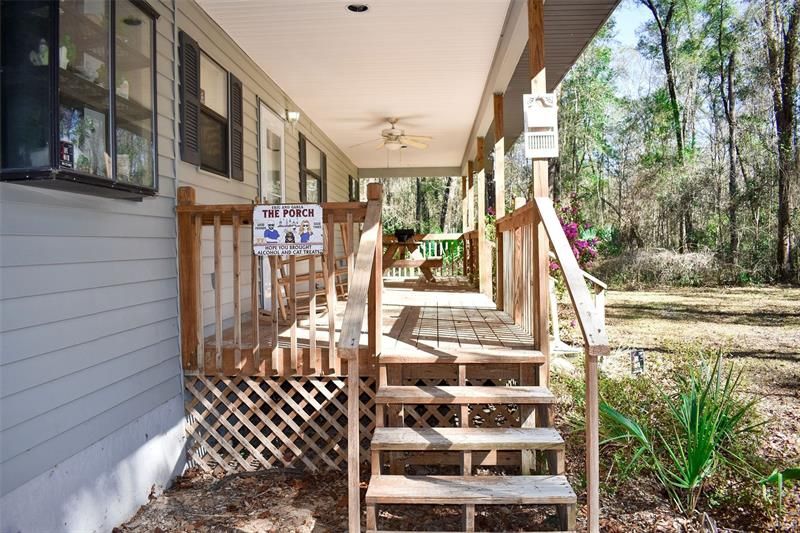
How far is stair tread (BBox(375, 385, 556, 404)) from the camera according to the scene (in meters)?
3.47

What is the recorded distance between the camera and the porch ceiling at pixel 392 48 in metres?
4.85

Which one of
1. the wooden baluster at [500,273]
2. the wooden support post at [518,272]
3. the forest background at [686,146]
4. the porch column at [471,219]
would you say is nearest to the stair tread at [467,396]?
the wooden support post at [518,272]

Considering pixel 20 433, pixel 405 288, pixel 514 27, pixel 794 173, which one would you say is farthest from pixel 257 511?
pixel 794 173

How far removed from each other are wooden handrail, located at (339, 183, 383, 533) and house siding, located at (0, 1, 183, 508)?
128 centimetres

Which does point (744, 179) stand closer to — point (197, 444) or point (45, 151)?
point (197, 444)

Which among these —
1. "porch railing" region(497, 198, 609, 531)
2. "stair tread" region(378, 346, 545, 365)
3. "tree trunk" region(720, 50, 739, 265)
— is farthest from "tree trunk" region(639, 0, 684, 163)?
"stair tread" region(378, 346, 545, 365)

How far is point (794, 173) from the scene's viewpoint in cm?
1500

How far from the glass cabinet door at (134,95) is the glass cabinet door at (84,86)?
132 mm

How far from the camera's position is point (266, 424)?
13.5ft

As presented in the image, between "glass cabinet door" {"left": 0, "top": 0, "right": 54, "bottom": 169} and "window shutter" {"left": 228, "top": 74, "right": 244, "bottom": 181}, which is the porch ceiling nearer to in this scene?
"window shutter" {"left": 228, "top": 74, "right": 244, "bottom": 181}

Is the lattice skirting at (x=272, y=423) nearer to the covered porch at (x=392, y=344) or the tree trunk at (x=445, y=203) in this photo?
the covered porch at (x=392, y=344)

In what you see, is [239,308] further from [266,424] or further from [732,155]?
[732,155]

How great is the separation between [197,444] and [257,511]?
3.16ft

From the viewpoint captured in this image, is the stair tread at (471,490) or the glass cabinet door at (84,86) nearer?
the glass cabinet door at (84,86)
